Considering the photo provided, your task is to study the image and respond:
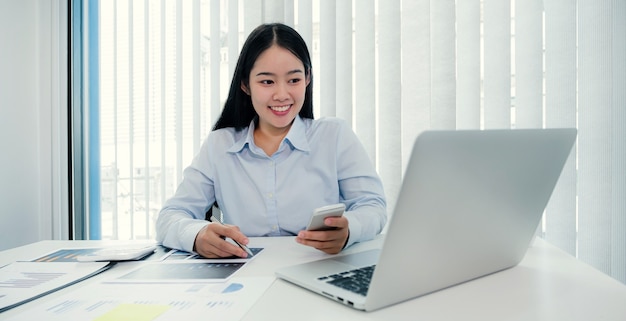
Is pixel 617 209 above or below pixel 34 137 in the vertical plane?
below

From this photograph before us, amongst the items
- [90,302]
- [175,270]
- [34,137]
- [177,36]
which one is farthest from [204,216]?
[34,137]

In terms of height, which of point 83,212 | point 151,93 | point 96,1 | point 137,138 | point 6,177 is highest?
point 96,1

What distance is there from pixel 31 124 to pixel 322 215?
6.77ft

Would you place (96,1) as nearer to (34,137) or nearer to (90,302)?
(34,137)

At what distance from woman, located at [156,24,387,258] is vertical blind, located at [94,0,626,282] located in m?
0.48

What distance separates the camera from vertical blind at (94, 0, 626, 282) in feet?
5.46

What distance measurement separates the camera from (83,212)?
7.42 feet

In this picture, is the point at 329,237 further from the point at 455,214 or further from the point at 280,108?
the point at 280,108

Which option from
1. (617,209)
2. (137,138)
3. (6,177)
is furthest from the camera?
(137,138)

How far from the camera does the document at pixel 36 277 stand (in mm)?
688

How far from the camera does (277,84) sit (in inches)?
51.9

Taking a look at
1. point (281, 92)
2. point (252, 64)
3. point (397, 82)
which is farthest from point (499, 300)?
point (397, 82)

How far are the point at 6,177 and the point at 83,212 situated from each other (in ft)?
1.32

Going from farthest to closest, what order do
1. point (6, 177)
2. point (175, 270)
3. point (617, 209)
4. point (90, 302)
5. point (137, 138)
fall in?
point (137, 138), point (6, 177), point (617, 209), point (175, 270), point (90, 302)
